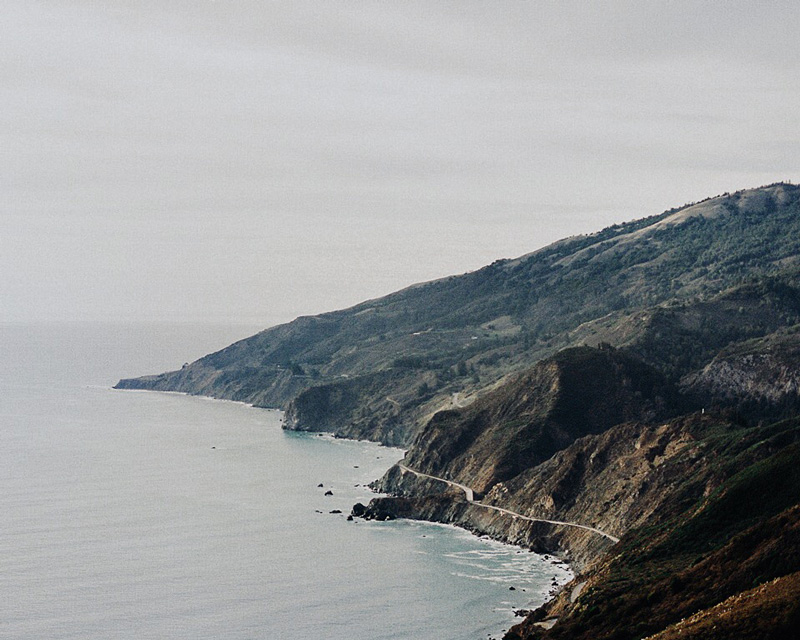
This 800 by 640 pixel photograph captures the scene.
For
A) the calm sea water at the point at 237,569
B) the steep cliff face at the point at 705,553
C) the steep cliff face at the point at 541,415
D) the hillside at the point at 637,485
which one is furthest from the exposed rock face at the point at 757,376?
the calm sea water at the point at 237,569

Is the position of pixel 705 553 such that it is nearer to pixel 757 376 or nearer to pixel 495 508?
pixel 495 508

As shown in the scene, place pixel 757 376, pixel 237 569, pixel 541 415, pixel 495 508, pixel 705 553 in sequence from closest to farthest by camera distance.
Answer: pixel 705 553 < pixel 237 569 < pixel 495 508 < pixel 541 415 < pixel 757 376

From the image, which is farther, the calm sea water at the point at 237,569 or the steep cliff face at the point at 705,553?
the calm sea water at the point at 237,569

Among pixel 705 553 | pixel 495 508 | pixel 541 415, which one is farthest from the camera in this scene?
pixel 541 415

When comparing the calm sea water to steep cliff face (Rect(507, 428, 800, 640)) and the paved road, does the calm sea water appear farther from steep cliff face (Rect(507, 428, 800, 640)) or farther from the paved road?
steep cliff face (Rect(507, 428, 800, 640))

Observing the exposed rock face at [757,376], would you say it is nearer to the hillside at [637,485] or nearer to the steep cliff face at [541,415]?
the hillside at [637,485]

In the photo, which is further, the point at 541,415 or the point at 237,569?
the point at 541,415

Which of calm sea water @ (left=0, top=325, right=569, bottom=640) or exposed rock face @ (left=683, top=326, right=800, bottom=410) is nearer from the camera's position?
calm sea water @ (left=0, top=325, right=569, bottom=640)

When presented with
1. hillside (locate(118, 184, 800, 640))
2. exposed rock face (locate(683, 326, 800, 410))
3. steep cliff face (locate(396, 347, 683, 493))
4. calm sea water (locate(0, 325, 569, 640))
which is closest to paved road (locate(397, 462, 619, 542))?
hillside (locate(118, 184, 800, 640))

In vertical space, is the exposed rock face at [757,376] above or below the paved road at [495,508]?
above

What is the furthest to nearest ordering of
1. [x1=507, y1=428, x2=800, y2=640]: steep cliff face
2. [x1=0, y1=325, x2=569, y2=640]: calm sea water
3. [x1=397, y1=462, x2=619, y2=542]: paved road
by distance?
1. [x1=397, y1=462, x2=619, y2=542]: paved road
2. [x1=0, y1=325, x2=569, y2=640]: calm sea water
3. [x1=507, y1=428, x2=800, y2=640]: steep cliff face

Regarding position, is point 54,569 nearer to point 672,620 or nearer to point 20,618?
point 20,618

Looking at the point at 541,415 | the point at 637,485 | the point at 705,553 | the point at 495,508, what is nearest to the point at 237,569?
the point at 495,508

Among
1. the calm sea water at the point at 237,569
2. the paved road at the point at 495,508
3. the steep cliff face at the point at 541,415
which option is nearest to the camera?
the calm sea water at the point at 237,569
